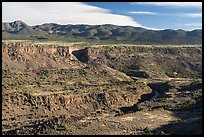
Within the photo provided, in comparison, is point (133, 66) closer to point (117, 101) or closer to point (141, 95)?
point (141, 95)

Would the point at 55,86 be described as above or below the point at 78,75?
below

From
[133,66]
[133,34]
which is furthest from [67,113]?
[133,34]

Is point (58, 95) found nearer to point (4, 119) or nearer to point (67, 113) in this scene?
point (67, 113)

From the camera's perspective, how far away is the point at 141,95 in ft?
172

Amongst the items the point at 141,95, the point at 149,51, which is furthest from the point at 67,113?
the point at 149,51

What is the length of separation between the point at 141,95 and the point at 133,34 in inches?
4359

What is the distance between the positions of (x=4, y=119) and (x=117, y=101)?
13968 mm

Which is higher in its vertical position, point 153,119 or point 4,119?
point 153,119

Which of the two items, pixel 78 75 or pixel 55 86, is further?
pixel 78 75

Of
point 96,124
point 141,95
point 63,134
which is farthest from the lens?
point 141,95

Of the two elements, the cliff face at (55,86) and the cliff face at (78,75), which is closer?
the cliff face at (55,86)

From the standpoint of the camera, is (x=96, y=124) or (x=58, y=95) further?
(x=58, y=95)

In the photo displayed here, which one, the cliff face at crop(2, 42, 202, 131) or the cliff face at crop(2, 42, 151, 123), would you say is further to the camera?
the cliff face at crop(2, 42, 202, 131)

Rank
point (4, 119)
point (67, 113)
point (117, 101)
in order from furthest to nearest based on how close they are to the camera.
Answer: point (117, 101)
point (67, 113)
point (4, 119)
